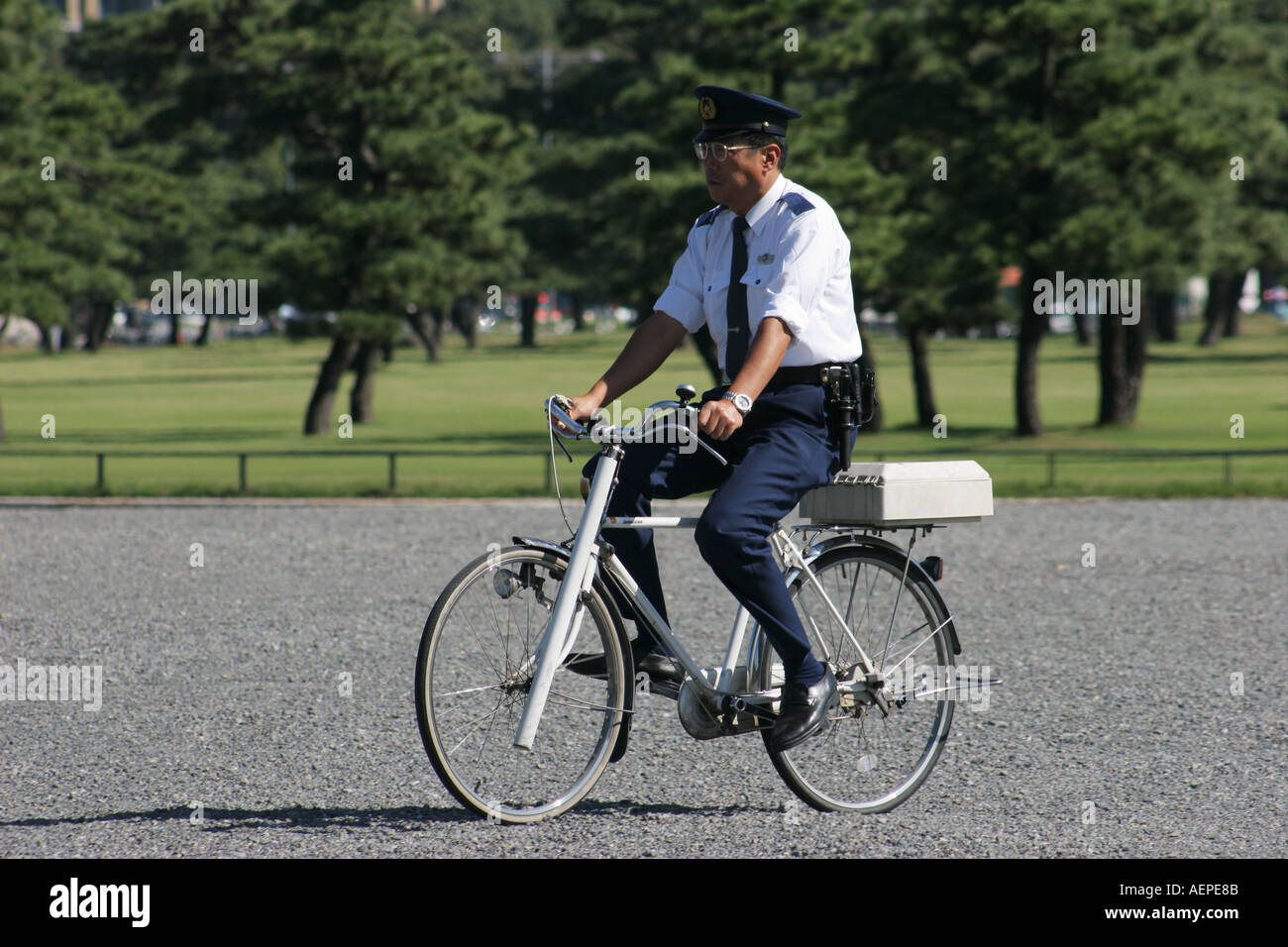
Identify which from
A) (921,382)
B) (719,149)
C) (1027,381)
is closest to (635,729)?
(719,149)

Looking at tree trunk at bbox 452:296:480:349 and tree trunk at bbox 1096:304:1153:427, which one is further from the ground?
tree trunk at bbox 452:296:480:349

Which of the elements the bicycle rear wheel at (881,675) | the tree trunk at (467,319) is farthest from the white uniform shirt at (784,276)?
the tree trunk at (467,319)

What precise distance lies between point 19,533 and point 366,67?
1782 centimetres

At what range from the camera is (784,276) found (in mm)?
4203

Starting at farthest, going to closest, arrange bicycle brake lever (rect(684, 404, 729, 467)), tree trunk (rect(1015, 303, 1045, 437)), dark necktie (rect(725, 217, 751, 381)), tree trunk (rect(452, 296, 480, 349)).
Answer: tree trunk (rect(452, 296, 480, 349)) < tree trunk (rect(1015, 303, 1045, 437)) < dark necktie (rect(725, 217, 751, 381)) < bicycle brake lever (rect(684, 404, 729, 467))

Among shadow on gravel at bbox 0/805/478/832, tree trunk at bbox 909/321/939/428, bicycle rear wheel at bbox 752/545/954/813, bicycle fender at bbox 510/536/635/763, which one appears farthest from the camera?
tree trunk at bbox 909/321/939/428

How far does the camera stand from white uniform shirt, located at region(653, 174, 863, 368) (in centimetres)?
422

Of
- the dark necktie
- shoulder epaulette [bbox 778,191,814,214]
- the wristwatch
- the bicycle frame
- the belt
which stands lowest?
the bicycle frame

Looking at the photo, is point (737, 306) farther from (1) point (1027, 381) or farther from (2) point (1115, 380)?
(2) point (1115, 380)

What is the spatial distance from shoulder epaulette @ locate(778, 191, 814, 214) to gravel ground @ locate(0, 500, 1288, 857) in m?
1.78

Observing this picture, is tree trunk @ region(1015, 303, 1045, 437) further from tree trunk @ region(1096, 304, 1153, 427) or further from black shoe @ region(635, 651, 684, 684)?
black shoe @ region(635, 651, 684, 684)

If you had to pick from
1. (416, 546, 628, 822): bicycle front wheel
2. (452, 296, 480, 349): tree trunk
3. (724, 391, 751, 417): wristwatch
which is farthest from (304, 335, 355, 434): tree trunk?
(452, 296, 480, 349): tree trunk

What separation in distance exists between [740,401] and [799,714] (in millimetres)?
975
